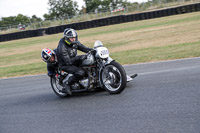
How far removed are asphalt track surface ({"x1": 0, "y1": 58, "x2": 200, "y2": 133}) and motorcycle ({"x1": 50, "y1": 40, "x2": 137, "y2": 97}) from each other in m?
0.21

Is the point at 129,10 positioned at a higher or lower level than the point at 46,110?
higher

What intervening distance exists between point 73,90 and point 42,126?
6.62ft

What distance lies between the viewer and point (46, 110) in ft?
20.5

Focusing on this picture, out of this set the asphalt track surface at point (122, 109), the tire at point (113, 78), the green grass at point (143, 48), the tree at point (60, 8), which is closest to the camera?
the asphalt track surface at point (122, 109)

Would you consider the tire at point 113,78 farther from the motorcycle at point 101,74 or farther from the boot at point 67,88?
the boot at point 67,88

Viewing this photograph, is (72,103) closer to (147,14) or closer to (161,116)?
(161,116)

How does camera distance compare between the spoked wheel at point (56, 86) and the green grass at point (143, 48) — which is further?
the green grass at point (143, 48)

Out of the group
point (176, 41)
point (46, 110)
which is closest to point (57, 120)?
point (46, 110)

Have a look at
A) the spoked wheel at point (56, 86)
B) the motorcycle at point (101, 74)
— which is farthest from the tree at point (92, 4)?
the motorcycle at point (101, 74)

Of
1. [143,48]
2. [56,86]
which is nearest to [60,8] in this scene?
[143,48]

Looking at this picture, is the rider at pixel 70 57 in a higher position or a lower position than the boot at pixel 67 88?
higher

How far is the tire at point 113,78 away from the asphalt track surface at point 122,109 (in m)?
0.17

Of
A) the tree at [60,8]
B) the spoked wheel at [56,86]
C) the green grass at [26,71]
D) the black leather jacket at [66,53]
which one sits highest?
the tree at [60,8]

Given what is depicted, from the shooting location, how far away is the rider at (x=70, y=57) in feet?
22.0
